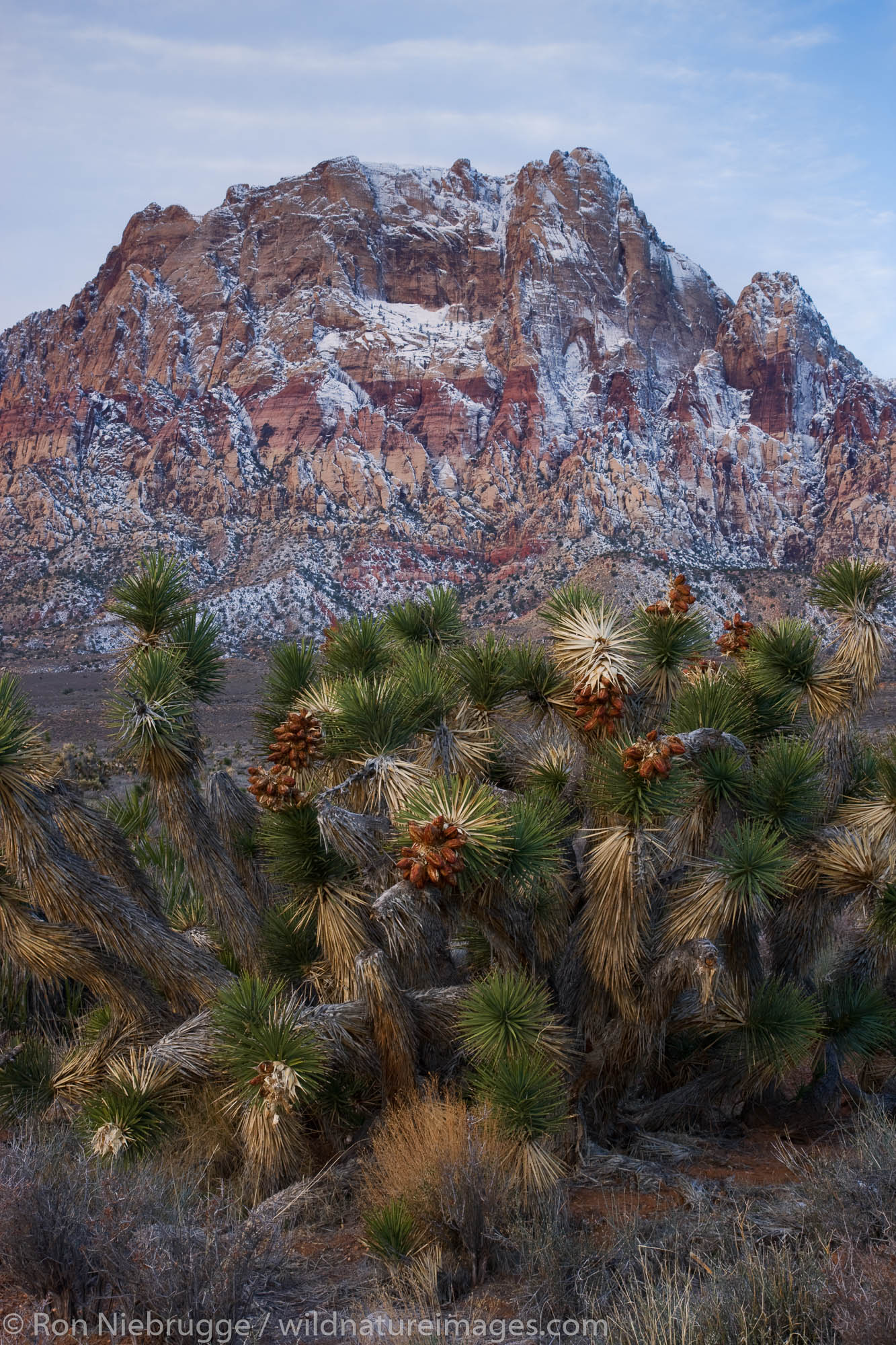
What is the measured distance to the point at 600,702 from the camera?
5.69 m

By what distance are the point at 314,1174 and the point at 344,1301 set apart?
156cm

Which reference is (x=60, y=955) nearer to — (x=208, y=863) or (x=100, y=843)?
(x=100, y=843)

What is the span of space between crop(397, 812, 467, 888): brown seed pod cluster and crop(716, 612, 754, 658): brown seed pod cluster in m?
3.71

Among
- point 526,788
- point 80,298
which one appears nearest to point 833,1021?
point 526,788

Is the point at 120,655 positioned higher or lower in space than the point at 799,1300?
higher

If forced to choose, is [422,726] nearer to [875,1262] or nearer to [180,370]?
[875,1262]

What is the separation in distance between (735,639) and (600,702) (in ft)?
7.93

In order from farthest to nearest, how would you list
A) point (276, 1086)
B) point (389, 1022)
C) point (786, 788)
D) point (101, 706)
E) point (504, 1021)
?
point (101, 706) → point (786, 788) → point (389, 1022) → point (504, 1021) → point (276, 1086)

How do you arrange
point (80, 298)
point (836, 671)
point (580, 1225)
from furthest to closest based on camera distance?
1. point (80, 298)
2. point (836, 671)
3. point (580, 1225)

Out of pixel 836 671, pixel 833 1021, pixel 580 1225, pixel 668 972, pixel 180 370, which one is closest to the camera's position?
pixel 580 1225

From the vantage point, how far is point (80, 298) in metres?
151

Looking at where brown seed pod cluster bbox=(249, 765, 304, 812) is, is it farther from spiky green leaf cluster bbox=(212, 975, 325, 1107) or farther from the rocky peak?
the rocky peak

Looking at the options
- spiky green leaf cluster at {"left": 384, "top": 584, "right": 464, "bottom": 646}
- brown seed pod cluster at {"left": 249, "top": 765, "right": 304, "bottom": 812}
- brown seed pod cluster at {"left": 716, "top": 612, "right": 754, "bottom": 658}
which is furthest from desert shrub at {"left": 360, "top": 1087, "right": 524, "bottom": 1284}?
brown seed pod cluster at {"left": 716, "top": 612, "right": 754, "bottom": 658}

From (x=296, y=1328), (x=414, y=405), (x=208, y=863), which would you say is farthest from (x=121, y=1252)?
(x=414, y=405)
